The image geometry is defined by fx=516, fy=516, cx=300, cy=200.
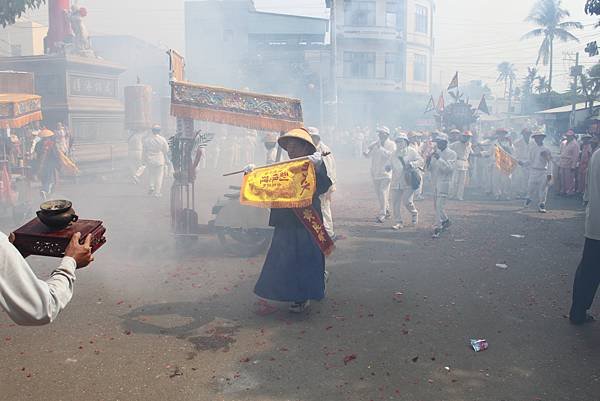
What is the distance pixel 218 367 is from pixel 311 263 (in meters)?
1.58

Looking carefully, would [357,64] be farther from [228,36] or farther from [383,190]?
[383,190]

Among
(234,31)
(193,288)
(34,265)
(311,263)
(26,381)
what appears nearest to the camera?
(26,381)

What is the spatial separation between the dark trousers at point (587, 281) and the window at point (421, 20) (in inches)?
1561

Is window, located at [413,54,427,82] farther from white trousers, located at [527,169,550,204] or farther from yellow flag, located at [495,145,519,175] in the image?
white trousers, located at [527,169,550,204]

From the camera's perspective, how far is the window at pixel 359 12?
38844 millimetres

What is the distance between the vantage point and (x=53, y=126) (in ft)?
53.6

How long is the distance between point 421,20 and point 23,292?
145ft

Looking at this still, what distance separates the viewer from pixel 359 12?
128ft

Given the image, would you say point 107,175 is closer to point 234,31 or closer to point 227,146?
point 227,146

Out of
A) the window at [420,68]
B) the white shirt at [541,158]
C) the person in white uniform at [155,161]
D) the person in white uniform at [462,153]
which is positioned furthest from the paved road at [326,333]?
the window at [420,68]

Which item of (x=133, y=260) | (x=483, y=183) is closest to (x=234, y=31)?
(x=483, y=183)

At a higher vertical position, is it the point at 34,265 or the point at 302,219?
the point at 302,219

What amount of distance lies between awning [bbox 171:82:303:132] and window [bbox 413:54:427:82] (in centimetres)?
3661

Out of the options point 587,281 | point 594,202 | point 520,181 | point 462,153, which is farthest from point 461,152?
point 587,281
